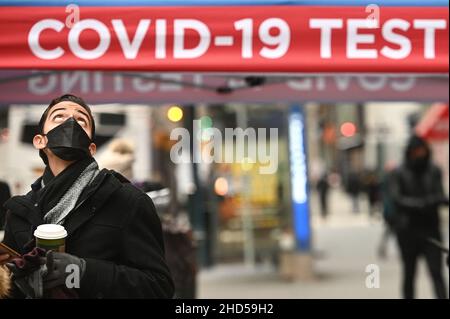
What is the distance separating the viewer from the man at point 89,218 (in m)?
2.53

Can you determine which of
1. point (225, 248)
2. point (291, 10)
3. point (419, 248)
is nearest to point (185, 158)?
point (291, 10)

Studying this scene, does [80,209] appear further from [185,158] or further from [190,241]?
[190,241]

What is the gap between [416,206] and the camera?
22.9 feet

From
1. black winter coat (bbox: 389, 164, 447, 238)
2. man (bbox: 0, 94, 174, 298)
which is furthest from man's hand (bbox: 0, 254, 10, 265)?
black winter coat (bbox: 389, 164, 447, 238)

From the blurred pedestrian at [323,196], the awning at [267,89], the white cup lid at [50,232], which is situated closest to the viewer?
the white cup lid at [50,232]

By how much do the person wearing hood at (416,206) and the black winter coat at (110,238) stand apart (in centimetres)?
460

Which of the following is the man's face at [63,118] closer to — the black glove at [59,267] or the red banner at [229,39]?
the black glove at [59,267]

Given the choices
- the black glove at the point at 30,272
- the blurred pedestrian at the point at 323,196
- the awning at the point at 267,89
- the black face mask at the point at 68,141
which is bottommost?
the black glove at the point at 30,272

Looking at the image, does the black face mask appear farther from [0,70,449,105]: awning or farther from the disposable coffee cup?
[0,70,449,105]: awning

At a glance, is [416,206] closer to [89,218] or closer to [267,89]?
[267,89]

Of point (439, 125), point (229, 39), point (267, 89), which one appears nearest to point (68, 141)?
point (229, 39)

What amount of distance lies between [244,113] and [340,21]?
705cm

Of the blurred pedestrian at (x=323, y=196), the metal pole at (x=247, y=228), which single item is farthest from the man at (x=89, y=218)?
the blurred pedestrian at (x=323, y=196)

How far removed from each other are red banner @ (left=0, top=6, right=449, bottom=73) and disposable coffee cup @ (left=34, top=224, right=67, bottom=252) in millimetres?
1054
